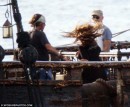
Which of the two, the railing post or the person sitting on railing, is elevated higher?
the person sitting on railing

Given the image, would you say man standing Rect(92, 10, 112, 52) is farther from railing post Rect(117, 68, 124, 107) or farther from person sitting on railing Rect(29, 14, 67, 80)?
railing post Rect(117, 68, 124, 107)

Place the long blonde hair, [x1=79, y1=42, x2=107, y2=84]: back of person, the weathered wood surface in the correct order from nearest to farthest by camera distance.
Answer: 1. the weathered wood surface
2. the long blonde hair
3. [x1=79, y1=42, x2=107, y2=84]: back of person

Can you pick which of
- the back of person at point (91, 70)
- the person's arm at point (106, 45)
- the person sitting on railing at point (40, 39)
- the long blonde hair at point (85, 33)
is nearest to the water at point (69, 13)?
the person's arm at point (106, 45)

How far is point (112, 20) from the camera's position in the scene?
3409cm

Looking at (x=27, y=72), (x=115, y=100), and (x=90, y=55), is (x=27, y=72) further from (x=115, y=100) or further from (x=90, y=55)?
(x=90, y=55)

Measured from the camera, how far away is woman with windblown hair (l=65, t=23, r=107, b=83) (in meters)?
7.79

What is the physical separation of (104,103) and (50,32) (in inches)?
879

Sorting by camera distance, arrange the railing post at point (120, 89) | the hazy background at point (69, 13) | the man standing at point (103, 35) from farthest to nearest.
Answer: the hazy background at point (69, 13)
the man standing at point (103, 35)
the railing post at point (120, 89)

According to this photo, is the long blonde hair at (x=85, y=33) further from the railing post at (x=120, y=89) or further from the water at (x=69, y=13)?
the water at (x=69, y=13)

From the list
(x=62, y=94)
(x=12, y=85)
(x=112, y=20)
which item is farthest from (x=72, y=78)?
(x=112, y=20)

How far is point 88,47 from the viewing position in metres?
8.22

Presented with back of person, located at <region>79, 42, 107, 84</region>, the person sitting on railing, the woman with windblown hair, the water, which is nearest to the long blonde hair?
the woman with windblown hair

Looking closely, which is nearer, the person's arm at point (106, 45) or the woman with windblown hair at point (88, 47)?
the woman with windblown hair at point (88, 47)

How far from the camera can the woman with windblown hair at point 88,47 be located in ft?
25.6
